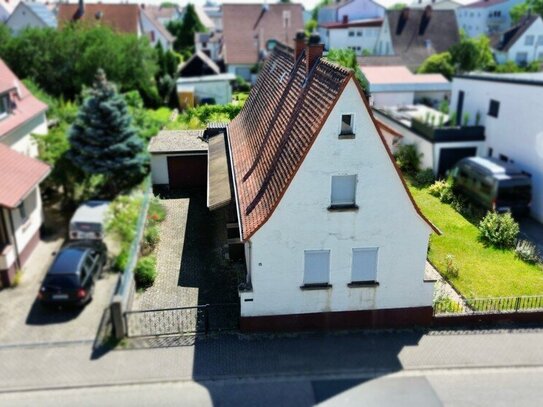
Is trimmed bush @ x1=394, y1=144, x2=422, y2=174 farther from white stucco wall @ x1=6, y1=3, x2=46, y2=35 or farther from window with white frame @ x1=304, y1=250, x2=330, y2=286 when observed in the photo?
white stucco wall @ x1=6, y1=3, x2=46, y2=35

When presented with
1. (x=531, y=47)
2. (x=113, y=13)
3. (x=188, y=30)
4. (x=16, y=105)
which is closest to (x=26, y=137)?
(x=16, y=105)

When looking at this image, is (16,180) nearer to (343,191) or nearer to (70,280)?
(70,280)

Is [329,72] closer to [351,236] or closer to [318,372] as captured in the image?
[351,236]

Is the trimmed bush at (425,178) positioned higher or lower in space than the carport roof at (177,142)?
lower

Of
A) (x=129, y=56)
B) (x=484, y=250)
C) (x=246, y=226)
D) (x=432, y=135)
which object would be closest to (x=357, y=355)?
(x=246, y=226)

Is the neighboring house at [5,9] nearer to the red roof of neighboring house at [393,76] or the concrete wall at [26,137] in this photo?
the concrete wall at [26,137]

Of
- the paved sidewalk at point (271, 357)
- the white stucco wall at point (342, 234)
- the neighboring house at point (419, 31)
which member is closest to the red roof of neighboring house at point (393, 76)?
the neighboring house at point (419, 31)
